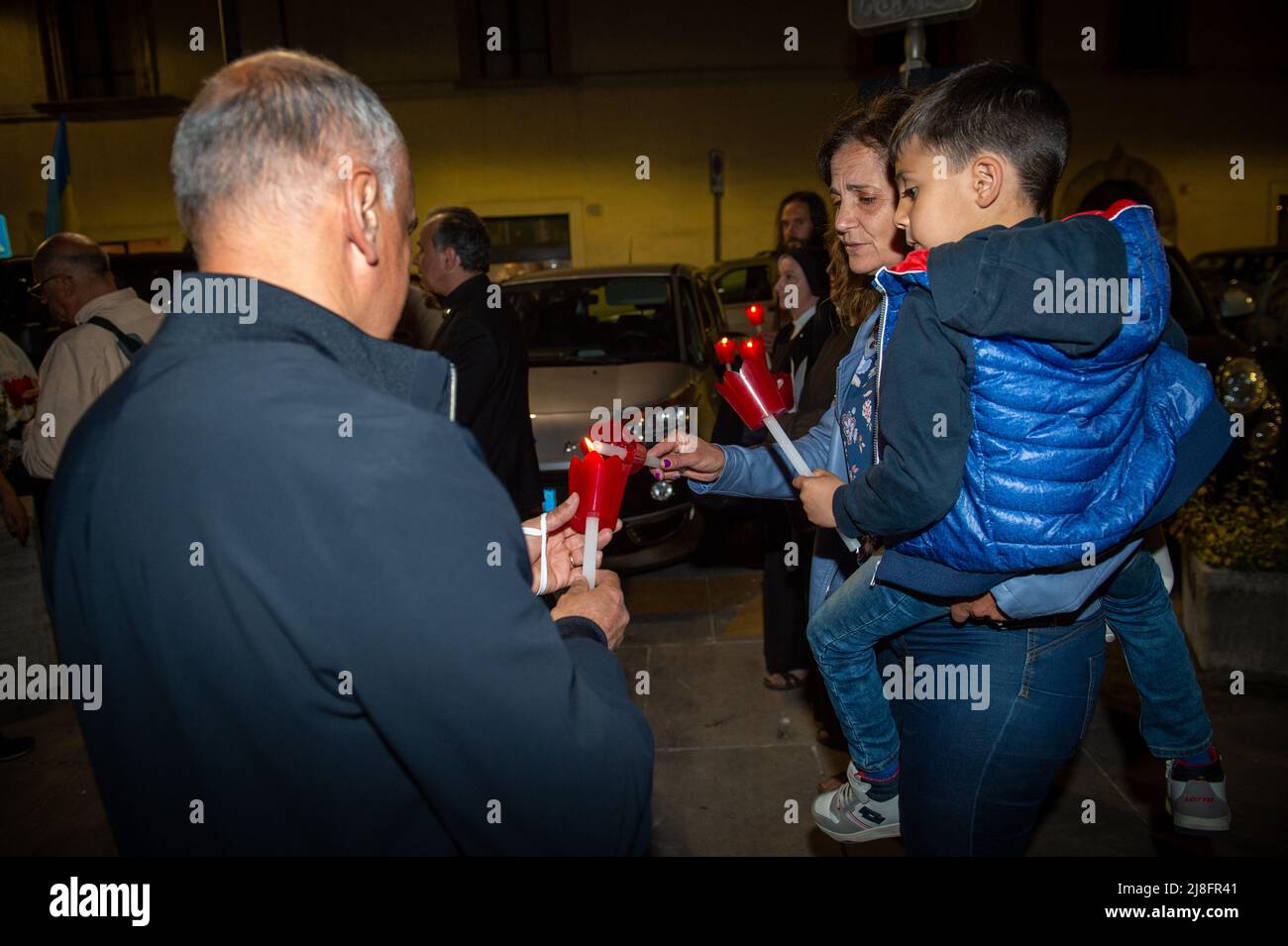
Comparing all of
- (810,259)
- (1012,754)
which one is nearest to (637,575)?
(810,259)

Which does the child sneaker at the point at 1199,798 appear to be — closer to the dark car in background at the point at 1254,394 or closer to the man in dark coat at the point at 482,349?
the dark car in background at the point at 1254,394

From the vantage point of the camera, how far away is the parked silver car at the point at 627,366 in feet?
18.1

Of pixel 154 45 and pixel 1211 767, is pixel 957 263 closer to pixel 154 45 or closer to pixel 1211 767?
pixel 1211 767

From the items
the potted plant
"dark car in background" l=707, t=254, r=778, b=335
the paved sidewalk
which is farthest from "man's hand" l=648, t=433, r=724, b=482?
"dark car in background" l=707, t=254, r=778, b=335

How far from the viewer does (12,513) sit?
453 centimetres

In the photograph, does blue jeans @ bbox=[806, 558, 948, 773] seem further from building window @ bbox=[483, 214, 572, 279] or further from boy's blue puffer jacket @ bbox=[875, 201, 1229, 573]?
building window @ bbox=[483, 214, 572, 279]

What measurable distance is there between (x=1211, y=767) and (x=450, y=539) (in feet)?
7.36

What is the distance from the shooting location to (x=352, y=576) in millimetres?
956

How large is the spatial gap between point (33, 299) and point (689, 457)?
9936 mm

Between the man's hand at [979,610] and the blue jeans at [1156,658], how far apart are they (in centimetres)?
53

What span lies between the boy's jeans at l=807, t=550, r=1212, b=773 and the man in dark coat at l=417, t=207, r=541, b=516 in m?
1.97

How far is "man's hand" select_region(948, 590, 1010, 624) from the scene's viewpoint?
5.71 ft

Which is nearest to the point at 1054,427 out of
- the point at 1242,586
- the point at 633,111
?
the point at 1242,586

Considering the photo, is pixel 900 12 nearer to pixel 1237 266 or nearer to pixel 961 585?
pixel 961 585
